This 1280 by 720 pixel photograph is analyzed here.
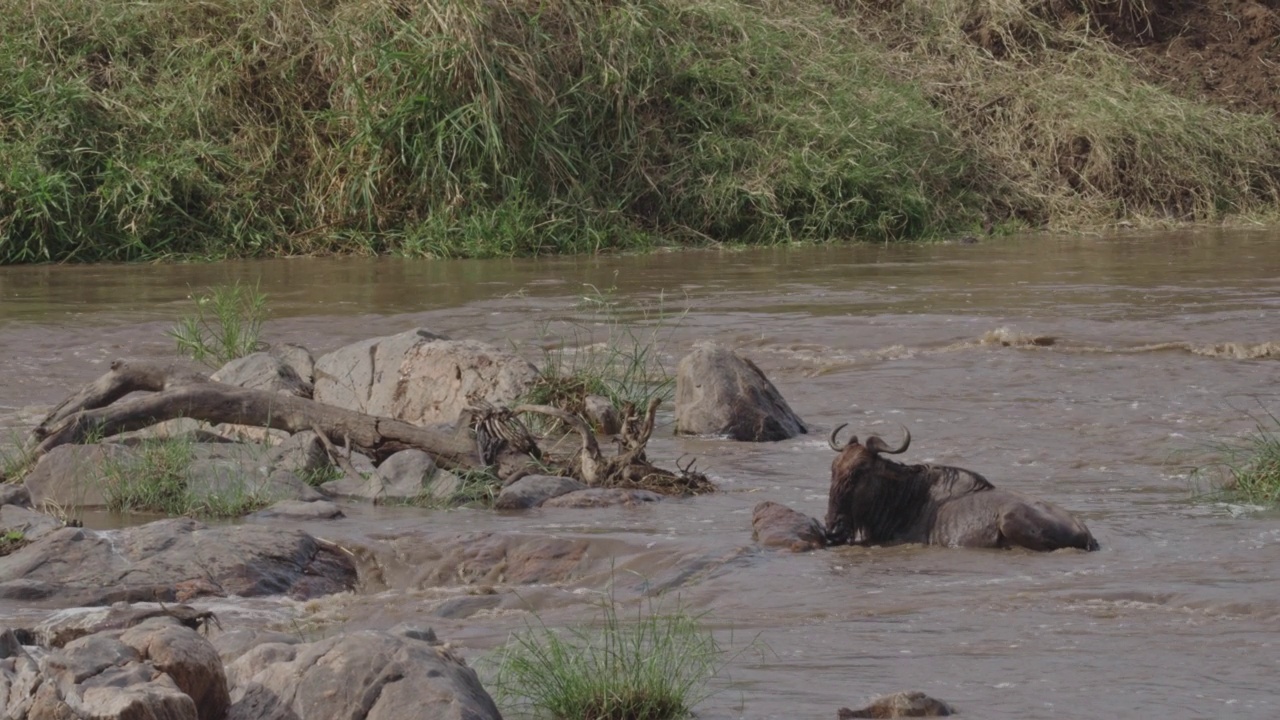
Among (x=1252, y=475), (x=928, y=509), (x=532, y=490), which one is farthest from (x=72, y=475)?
(x=1252, y=475)

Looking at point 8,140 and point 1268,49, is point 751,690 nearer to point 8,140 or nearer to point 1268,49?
point 8,140

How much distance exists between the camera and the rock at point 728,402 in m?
7.18

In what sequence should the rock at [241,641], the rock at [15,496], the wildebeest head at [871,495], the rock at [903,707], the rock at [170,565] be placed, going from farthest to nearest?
1. the rock at [15,496]
2. the wildebeest head at [871,495]
3. the rock at [170,565]
4. the rock at [241,641]
5. the rock at [903,707]

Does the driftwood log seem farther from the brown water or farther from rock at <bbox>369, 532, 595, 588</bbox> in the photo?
rock at <bbox>369, 532, 595, 588</bbox>

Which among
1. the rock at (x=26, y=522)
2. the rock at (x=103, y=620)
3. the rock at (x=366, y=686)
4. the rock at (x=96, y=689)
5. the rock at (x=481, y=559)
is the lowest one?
the rock at (x=481, y=559)

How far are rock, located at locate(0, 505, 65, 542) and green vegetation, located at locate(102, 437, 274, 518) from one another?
409mm

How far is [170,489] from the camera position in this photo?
5793 mm

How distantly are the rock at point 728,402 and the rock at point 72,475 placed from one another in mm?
2363

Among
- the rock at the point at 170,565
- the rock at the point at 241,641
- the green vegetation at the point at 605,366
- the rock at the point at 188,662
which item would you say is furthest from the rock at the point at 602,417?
the rock at the point at 188,662

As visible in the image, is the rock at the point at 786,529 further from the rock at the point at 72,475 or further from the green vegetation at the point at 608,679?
the rock at the point at 72,475

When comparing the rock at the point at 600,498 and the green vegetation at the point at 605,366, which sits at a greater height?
the green vegetation at the point at 605,366

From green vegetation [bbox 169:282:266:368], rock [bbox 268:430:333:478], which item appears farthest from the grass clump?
rock [bbox 268:430:333:478]

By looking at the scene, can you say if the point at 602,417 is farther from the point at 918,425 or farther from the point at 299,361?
the point at 299,361

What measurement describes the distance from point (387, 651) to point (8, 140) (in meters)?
10.9
